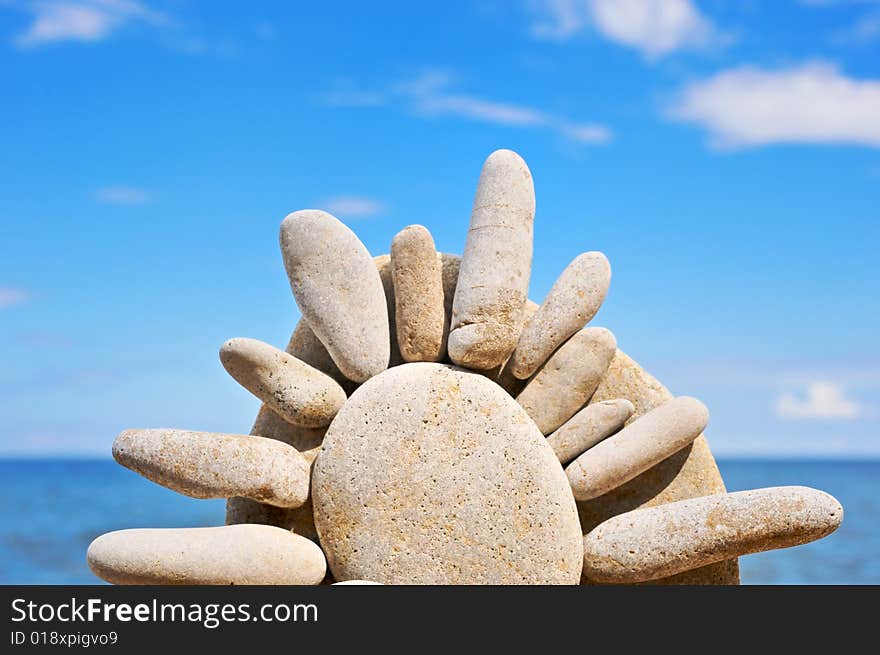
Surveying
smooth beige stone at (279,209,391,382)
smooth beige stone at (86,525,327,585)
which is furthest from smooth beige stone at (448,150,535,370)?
smooth beige stone at (86,525,327,585)

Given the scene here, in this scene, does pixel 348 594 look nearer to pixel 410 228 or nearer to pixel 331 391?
pixel 331 391

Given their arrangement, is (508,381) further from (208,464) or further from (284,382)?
(208,464)

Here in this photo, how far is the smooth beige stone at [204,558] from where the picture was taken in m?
4.86

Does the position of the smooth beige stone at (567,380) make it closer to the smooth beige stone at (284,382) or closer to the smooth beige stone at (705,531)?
the smooth beige stone at (705,531)

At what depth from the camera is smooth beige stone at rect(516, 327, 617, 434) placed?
5.60 m

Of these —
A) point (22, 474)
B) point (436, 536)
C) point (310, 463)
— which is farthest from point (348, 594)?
point (22, 474)

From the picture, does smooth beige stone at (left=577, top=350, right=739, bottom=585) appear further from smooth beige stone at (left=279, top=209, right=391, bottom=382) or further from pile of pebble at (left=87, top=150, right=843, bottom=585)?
smooth beige stone at (left=279, top=209, right=391, bottom=382)

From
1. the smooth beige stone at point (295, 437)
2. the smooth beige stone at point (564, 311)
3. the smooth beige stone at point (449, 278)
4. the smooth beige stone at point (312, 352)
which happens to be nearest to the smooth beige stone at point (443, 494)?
the smooth beige stone at point (295, 437)

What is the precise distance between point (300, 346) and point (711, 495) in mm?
2474

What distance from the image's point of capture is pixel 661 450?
5.47 metres

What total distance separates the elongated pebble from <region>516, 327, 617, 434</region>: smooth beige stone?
0.93 feet

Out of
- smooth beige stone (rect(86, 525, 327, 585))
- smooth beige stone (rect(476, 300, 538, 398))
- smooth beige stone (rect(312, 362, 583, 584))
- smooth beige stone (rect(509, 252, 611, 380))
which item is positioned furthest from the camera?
smooth beige stone (rect(476, 300, 538, 398))

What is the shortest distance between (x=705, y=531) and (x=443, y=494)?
136 centimetres

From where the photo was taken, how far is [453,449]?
5.07 metres
